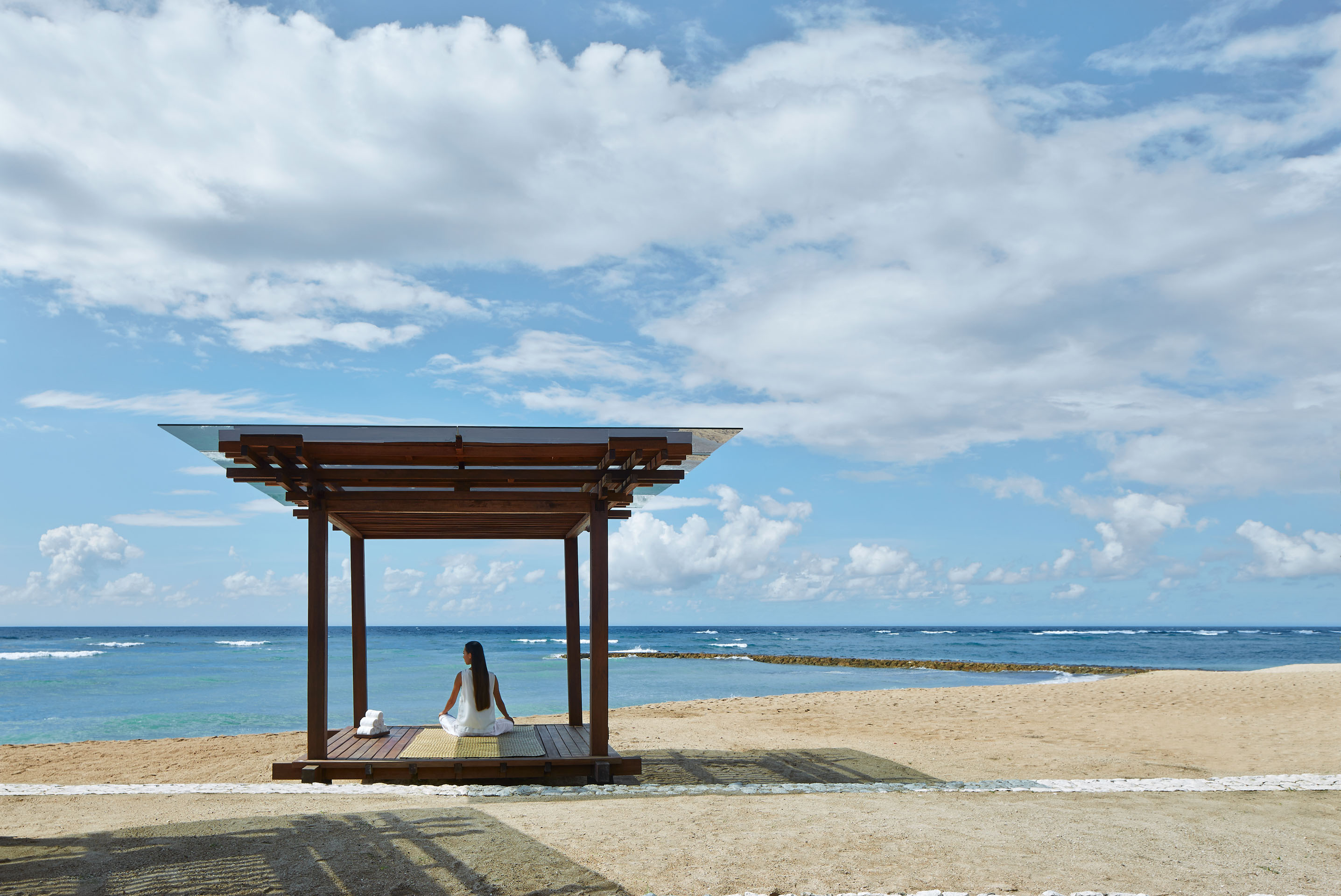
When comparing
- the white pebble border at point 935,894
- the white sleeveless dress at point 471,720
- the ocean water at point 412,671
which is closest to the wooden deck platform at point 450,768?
the white sleeveless dress at point 471,720

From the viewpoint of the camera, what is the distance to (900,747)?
1225 centimetres

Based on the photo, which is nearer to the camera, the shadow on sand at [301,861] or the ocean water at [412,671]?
the shadow on sand at [301,861]

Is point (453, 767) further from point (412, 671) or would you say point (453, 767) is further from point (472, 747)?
point (412, 671)

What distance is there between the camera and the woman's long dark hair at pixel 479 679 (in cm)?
947

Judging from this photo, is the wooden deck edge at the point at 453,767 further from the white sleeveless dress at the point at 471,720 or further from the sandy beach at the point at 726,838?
the white sleeveless dress at the point at 471,720

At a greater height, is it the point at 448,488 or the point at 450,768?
the point at 448,488

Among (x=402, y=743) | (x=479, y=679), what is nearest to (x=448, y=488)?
(x=479, y=679)

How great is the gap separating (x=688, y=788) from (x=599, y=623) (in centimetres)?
169

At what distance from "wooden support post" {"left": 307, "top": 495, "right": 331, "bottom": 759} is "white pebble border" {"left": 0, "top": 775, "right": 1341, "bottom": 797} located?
1.54ft

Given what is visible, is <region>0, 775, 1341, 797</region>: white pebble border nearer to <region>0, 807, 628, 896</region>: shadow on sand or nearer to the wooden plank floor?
the wooden plank floor

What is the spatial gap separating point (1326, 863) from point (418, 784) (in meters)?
7.00

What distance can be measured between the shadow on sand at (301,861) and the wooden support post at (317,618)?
77.9 inches

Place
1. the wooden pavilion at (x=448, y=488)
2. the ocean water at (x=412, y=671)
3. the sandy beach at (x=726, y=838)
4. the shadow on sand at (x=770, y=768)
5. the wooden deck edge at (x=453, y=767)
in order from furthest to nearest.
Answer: the ocean water at (x=412, y=671) < the shadow on sand at (x=770, y=768) < the wooden deck edge at (x=453, y=767) < the wooden pavilion at (x=448, y=488) < the sandy beach at (x=726, y=838)

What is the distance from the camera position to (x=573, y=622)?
37.4ft
